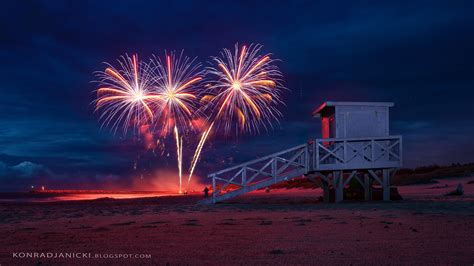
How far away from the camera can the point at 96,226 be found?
45.7 feet

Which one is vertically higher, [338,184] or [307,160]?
[307,160]

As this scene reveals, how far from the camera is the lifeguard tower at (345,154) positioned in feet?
82.9

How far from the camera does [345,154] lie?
2523 centimetres

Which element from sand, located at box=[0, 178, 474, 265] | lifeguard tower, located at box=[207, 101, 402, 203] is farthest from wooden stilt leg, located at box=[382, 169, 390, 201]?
sand, located at box=[0, 178, 474, 265]

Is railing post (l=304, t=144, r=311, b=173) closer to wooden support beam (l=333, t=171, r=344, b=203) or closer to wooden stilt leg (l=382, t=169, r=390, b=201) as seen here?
wooden support beam (l=333, t=171, r=344, b=203)

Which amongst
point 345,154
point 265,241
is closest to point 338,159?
point 345,154

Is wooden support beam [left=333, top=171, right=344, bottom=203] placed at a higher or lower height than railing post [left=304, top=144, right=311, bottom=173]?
lower

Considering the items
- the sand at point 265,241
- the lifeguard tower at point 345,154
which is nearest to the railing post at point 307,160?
the lifeguard tower at point 345,154

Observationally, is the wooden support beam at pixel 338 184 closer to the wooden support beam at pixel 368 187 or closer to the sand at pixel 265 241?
the wooden support beam at pixel 368 187

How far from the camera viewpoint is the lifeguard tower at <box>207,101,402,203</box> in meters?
25.3

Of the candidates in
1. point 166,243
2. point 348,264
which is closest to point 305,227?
point 166,243

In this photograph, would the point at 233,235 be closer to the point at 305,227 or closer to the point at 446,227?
the point at 305,227

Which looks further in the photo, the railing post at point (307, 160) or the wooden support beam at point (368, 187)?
A: the wooden support beam at point (368, 187)

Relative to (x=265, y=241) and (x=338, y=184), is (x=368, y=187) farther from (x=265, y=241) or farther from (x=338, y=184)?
(x=265, y=241)
